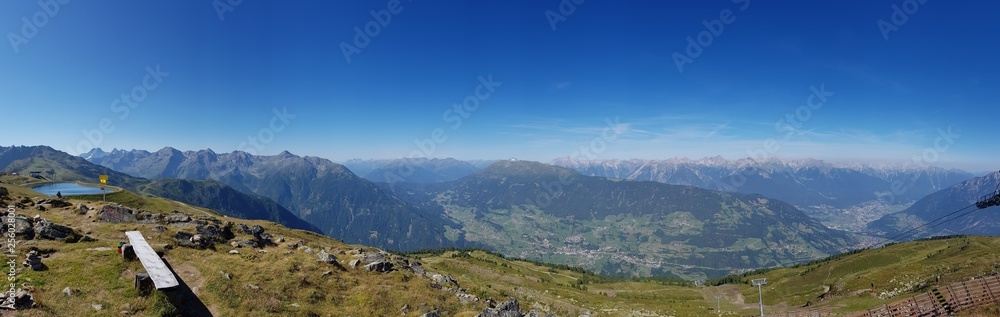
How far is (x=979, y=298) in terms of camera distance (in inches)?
1390

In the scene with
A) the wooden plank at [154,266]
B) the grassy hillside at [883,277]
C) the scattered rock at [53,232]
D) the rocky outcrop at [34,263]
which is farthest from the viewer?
the grassy hillside at [883,277]

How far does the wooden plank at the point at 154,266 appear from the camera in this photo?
A: 22.9 meters

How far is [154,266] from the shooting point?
2508cm

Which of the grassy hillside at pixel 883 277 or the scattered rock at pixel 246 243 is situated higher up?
the scattered rock at pixel 246 243

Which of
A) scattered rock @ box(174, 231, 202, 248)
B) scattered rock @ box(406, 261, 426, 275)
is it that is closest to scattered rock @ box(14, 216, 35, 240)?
scattered rock @ box(174, 231, 202, 248)

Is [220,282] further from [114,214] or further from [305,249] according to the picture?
[114,214]

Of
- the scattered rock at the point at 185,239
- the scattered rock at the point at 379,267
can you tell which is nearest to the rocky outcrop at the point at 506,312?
the scattered rock at the point at 379,267

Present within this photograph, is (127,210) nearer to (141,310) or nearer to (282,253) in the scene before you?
(282,253)

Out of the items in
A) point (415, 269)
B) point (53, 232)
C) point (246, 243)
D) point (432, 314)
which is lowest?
point (415, 269)

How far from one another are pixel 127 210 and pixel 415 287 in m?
41.7

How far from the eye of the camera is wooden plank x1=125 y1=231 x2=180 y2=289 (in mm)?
22905

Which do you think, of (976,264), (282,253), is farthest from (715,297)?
(282,253)

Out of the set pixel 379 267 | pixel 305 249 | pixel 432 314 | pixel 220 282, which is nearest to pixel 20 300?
pixel 220 282

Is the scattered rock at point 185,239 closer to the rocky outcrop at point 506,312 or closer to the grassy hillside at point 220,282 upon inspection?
the grassy hillside at point 220,282
